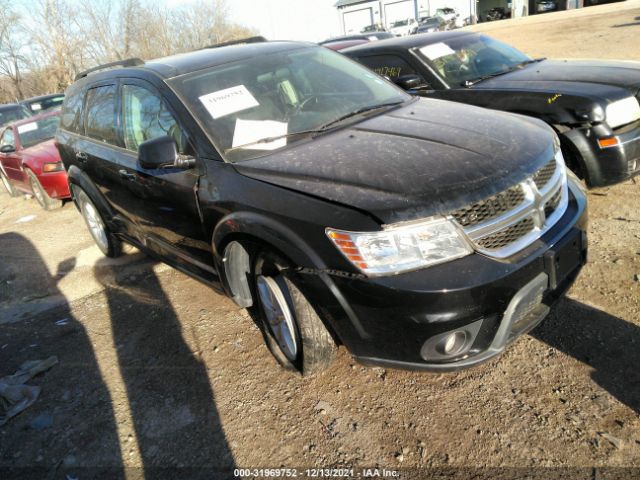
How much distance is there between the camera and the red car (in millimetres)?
6848

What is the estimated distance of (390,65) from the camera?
209 inches

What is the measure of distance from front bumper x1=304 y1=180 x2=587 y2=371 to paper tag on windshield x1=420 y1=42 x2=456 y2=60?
329 cm

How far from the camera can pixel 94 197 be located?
4.43 meters

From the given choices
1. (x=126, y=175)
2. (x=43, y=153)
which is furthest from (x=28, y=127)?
(x=126, y=175)

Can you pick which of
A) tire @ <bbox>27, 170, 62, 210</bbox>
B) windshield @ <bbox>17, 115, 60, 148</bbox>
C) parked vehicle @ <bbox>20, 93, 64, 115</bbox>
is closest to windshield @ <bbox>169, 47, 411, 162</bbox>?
tire @ <bbox>27, 170, 62, 210</bbox>

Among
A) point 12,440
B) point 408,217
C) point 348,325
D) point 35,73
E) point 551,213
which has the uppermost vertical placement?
point 35,73

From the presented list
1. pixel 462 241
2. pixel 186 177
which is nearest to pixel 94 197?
pixel 186 177

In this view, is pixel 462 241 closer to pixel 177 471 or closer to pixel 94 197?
pixel 177 471

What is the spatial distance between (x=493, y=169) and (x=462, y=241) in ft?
1.35

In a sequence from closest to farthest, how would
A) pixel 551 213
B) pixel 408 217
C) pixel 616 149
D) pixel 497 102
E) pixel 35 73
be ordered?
pixel 408 217 → pixel 551 213 → pixel 616 149 → pixel 497 102 → pixel 35 73

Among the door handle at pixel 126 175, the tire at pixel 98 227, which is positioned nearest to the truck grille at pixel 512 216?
the door handle at pixel 126 175

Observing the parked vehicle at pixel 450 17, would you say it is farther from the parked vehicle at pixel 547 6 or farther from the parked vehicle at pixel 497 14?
the parked vehicle at pixel 547 6

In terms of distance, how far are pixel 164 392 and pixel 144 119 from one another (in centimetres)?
184

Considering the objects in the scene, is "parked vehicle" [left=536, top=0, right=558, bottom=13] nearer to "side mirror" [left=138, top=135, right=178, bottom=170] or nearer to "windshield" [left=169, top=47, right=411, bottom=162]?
"windshield" [left=169, top=47, right=411, bottom=162]
